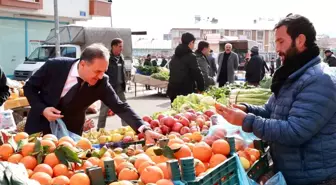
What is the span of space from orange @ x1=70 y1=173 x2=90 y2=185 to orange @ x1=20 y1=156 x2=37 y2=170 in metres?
0.38

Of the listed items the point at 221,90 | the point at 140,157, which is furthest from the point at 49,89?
the point at 221,90

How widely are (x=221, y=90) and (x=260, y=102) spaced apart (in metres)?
1.62

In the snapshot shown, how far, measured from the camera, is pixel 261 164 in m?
3.26

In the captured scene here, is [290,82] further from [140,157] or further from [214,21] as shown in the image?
[214,21]

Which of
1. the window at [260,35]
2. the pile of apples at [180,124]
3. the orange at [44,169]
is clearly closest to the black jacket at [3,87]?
the pile of apples at [180,124]

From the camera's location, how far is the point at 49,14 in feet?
83.7

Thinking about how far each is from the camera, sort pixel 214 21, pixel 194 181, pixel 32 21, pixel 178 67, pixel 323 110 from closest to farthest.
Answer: pixel 194 181 < pixel 323 110 < pixel 178 67 < pixel 32 21 < pixel 214 21

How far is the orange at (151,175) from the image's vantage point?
233 centimetres

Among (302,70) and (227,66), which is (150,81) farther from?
(302,70)

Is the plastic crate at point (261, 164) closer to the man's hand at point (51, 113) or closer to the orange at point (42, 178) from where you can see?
the orange at point (42, 178)

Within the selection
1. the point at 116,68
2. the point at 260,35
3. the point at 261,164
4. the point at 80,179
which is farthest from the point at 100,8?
the point at 260,35

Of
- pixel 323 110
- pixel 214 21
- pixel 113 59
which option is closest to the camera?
pixel 323 110

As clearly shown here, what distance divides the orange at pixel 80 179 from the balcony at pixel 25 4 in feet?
69.5

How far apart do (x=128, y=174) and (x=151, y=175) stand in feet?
0.48
